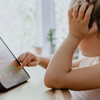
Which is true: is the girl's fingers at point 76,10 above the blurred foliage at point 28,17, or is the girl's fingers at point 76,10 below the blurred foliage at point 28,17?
above

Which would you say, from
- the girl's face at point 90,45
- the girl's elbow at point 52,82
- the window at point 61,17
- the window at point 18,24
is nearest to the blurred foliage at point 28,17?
the window at point 18,24

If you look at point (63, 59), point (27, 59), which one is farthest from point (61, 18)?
point (63, 59)

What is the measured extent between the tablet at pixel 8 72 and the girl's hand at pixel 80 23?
0.25 metres

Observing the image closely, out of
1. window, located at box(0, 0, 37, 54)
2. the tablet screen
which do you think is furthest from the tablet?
window, located at box(0, 0, 37, 54)

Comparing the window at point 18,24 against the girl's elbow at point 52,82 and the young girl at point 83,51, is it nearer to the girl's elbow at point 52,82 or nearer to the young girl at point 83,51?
the young girl at point 83,51

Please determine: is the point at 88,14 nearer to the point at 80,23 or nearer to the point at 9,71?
the point at 80,23

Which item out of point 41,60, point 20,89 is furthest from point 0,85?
point 41,60

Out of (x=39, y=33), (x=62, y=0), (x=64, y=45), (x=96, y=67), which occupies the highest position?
(x=64, y=45)

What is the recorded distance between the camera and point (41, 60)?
37.1 inches

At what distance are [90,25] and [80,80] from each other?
0.74 ft

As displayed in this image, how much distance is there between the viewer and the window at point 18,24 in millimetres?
2389

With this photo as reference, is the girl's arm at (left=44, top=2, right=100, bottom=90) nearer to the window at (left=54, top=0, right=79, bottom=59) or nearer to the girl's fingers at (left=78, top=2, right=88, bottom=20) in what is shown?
the girl's fingers at (left=78, top=2, right=88, bottom=20)

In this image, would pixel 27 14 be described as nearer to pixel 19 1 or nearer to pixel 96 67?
pixel 19 1

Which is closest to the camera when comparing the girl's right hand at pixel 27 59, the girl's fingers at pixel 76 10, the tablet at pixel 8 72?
the tablet at pixel 8 72
